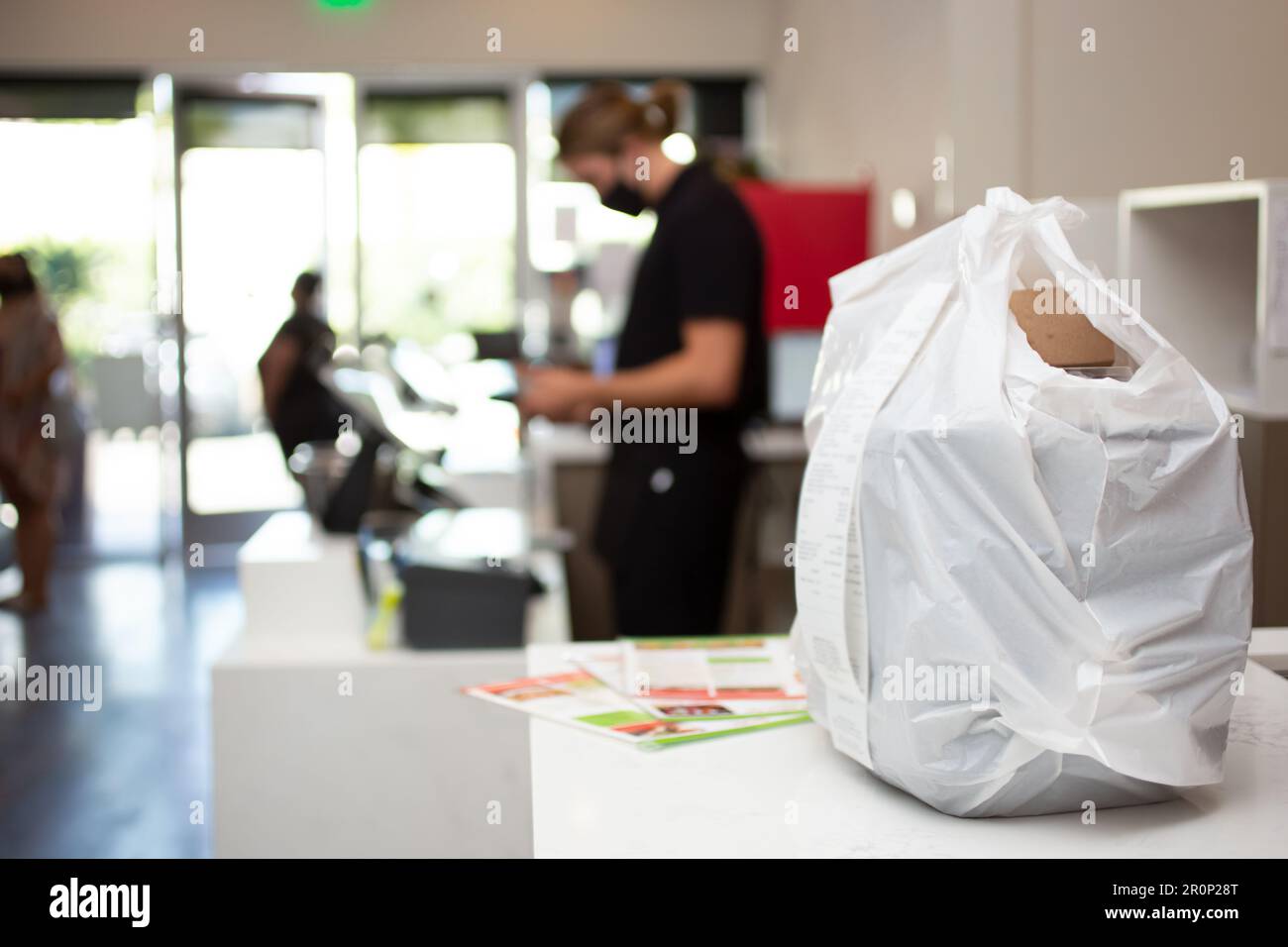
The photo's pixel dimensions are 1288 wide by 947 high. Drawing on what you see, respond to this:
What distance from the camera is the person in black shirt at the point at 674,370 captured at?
2346 millimetres

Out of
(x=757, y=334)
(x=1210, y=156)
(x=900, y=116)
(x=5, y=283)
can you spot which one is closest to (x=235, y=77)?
(x=5, y=283)

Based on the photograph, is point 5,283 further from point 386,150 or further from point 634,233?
point 634,233

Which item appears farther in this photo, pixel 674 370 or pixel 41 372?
pixel 41 372

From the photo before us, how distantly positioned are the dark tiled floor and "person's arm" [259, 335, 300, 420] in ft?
3.05

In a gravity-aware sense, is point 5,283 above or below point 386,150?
below

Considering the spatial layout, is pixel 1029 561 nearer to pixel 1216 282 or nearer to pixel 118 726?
pixel 1216 282

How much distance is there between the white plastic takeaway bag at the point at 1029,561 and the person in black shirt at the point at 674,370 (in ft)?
4.89

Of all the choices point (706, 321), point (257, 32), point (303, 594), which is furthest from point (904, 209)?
point (303, 594)

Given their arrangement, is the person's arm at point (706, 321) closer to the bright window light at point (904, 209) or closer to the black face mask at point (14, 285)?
the bright window light at point (904, 209)

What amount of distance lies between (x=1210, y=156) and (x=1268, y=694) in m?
0.51

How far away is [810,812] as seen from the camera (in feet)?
2.81

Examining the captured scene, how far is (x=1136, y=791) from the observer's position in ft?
2.73

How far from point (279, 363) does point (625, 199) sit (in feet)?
10.0
